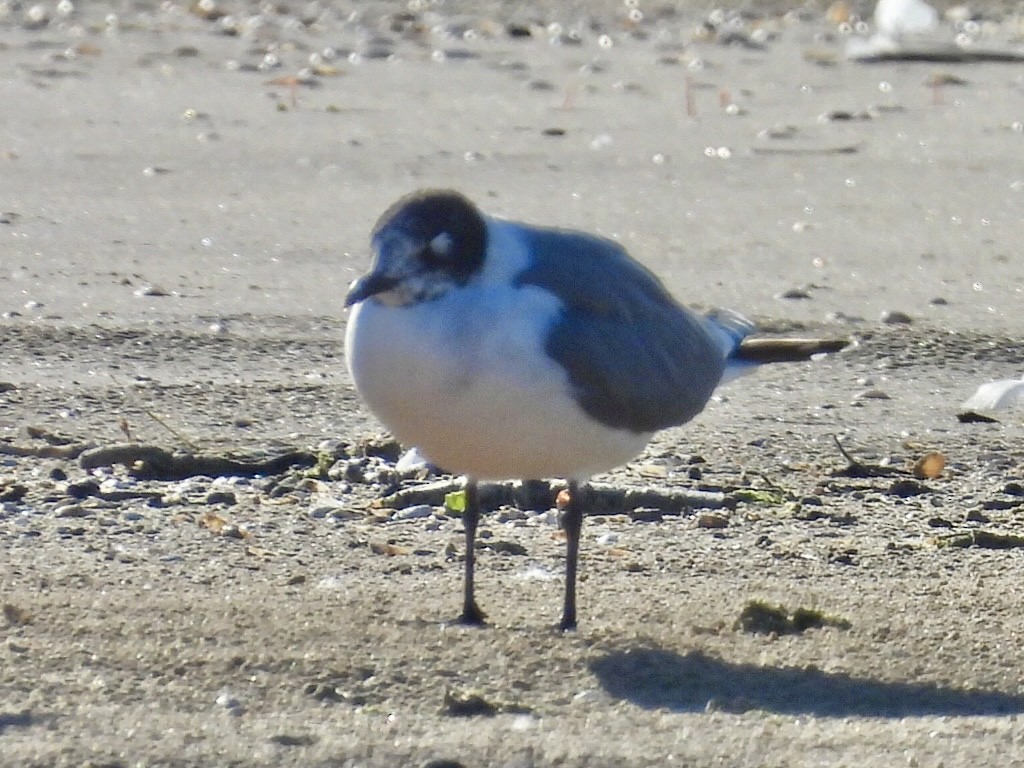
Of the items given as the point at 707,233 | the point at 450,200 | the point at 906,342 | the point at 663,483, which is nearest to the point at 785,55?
the point at 707,233

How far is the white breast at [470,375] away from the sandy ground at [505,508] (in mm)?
379

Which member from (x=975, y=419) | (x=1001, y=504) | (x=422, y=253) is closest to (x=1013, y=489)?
(x=1001, y=504)

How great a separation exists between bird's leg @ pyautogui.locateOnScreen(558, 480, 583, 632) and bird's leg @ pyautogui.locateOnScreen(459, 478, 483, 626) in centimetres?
17

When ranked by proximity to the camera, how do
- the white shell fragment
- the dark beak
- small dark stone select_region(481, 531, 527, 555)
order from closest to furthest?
the dark beak
small dark stone select_region(481, 531, 527, 555)
the white shell fragment

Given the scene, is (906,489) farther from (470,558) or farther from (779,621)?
(470,558)

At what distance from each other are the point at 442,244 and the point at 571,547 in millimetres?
748

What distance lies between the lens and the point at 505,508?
196 inches

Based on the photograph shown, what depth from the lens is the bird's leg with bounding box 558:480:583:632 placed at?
13.6 ft

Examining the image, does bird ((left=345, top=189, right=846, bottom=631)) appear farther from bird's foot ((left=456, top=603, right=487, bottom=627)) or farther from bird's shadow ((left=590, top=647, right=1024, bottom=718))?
bird's shadow ((left=590, top=647, right=1024, bottom=718))

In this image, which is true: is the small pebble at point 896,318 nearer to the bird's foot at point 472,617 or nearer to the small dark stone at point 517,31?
the bird's foot at point 472,617

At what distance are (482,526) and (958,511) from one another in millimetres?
1110

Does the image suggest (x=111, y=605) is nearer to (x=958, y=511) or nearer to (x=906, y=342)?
(x=958, y=511)

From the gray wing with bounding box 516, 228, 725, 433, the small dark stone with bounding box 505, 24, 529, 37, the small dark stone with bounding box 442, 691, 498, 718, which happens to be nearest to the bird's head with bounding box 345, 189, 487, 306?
the gray wing with bounding box 516, 228, 725, 433

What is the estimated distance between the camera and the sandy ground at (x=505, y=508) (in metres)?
3.62
